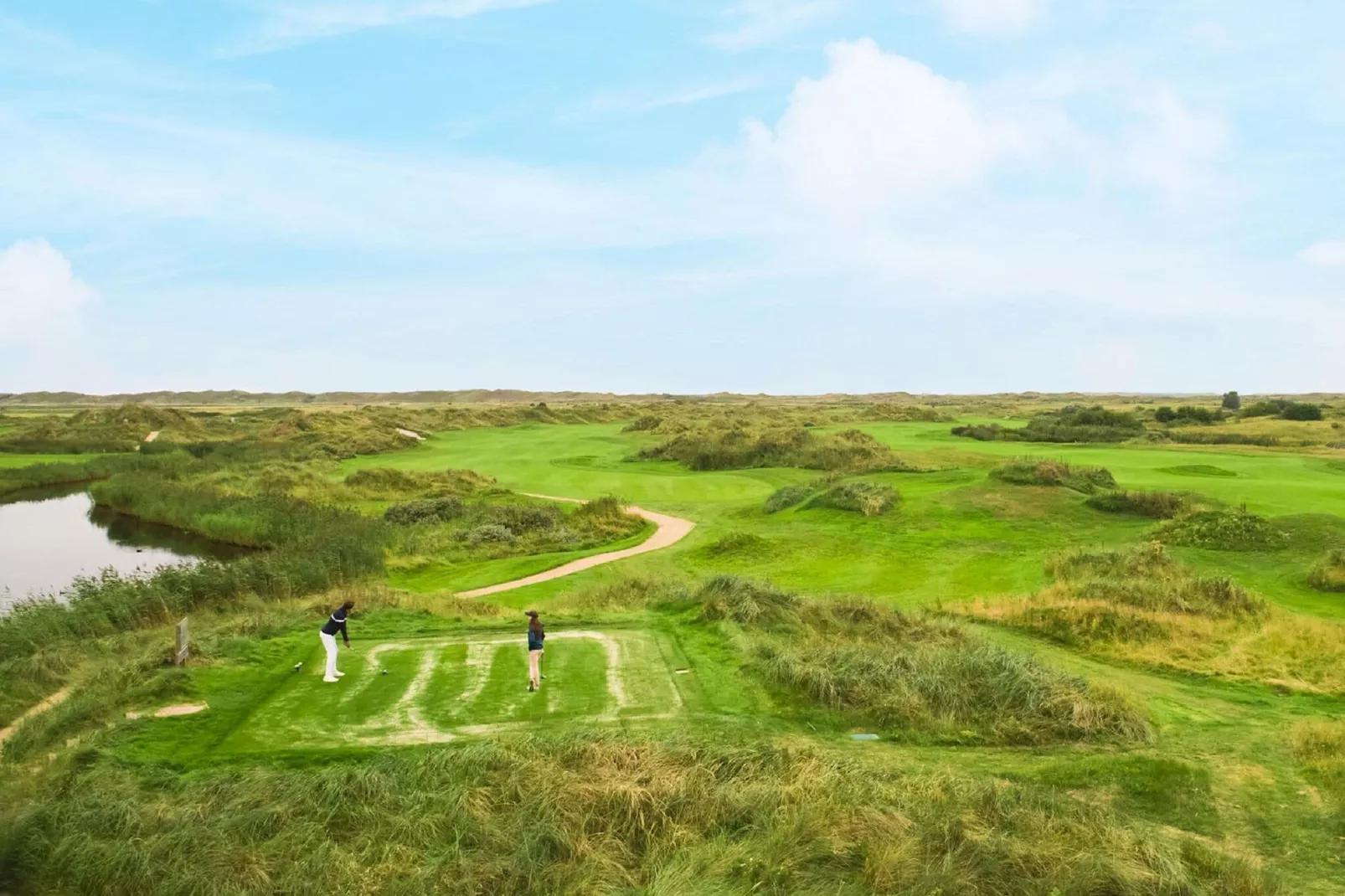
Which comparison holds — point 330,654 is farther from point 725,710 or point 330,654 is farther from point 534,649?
point 725,710

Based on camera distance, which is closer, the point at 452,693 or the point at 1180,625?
the point at 452,693

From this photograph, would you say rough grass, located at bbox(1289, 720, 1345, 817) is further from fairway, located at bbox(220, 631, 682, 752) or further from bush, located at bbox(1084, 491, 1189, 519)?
bush, located at bbox(1084, 491, 1189, 519)

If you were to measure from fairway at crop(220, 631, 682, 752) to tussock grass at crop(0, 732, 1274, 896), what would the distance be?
139 cm

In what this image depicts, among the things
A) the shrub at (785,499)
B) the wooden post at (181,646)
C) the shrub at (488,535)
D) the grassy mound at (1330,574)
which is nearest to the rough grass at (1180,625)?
the grassy mound at (1330,574)

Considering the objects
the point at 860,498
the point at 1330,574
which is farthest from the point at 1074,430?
the point at 1330,574

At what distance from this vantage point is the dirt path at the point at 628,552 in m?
25.7

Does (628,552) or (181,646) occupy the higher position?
(181,646)

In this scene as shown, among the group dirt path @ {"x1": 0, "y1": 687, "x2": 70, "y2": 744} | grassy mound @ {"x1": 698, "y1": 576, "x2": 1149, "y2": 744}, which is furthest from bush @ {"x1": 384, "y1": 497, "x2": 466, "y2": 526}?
grassy mound @ {"x1": 698, "y1": 576, "x2": 1149, "y2": 744}

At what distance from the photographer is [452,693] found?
13758 mm

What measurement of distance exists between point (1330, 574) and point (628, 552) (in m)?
21.3

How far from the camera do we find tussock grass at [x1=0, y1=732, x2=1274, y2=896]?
842 centimetres

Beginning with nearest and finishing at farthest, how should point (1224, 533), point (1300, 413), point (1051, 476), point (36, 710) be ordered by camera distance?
1. point (36, 710)
2. point (1224, 533)
3. point (1051, 476)
4. point (1300, 413)

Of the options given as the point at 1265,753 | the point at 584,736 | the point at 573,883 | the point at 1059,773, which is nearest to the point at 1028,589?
the point at 1265,753

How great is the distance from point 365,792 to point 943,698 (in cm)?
900
